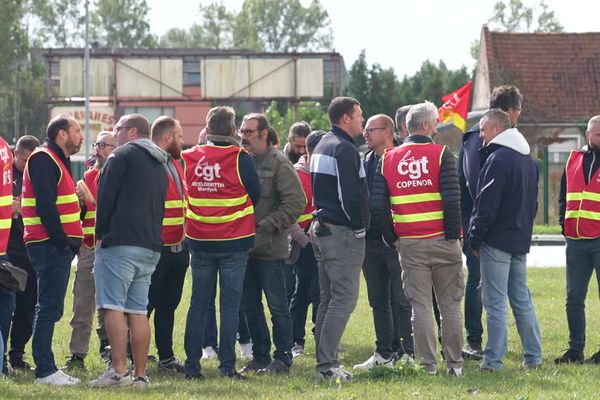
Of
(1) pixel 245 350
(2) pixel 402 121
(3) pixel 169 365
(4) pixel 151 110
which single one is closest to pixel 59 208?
(3) pixel 169 365

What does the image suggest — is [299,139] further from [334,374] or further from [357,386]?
[357,386]

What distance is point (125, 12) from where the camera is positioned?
372ft

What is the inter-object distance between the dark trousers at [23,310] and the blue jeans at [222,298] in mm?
1814

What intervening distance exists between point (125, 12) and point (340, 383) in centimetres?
10730

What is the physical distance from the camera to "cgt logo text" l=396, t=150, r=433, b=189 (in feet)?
31.4

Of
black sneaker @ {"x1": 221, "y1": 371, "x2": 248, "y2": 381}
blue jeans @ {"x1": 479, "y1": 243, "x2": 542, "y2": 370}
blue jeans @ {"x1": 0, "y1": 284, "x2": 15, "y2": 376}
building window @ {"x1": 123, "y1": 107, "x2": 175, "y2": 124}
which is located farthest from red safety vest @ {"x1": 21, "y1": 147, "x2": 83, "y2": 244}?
building window @ {"x1": 123, "y1": 107, "x2": 175, "y2": 124}

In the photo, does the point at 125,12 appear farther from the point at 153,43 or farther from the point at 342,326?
the point at 342,326

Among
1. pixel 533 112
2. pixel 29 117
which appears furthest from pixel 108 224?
pixel 29 117

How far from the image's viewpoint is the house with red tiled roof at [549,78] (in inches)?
1836

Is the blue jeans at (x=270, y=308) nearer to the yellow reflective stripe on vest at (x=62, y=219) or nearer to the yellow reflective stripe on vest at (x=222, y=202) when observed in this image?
the yellow reflective stripe on vest at (x=222, y=202)

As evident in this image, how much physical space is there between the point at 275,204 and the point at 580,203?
2.71 m

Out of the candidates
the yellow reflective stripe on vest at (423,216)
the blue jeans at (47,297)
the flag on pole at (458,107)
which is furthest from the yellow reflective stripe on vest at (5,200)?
the flag on pole at (458,107)

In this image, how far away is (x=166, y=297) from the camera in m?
10.5

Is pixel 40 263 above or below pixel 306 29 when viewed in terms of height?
below
